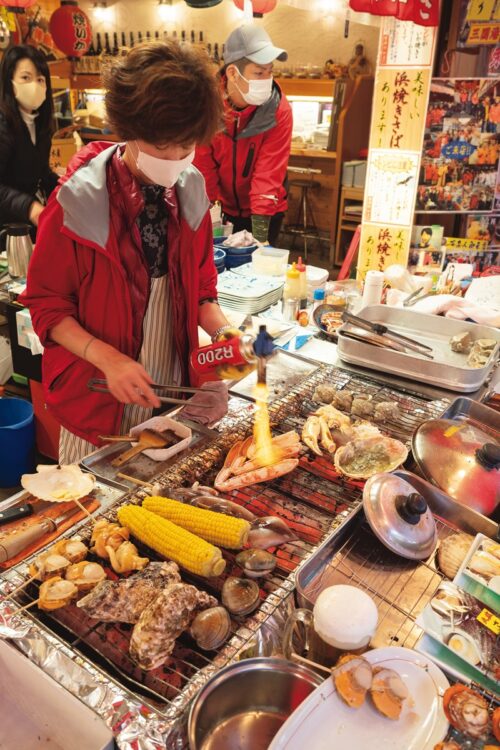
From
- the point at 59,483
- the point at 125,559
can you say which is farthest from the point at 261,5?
the point at 125,559

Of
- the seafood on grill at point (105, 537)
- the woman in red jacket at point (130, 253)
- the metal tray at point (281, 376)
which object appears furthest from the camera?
the metal tray at point (281, 376)

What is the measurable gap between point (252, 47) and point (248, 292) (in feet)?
6.63

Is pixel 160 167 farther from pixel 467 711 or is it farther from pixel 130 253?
pixel 467 711

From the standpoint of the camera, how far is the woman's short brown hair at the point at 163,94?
1932 millimetres

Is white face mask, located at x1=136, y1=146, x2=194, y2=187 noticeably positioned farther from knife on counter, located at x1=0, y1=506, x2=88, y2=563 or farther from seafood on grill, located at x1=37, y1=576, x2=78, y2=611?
seafood on grill, located at x1=37, y1=576, x2=78, y2=611

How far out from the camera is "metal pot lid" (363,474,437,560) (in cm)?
190

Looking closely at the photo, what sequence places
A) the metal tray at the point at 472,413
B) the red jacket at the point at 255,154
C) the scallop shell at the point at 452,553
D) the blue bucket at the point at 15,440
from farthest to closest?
the red jacket at the point at 255,154 < the blue bucket at the point at 15,440 < the metal tray at the point at 472,413 < the scallop shell at the point at 452,553

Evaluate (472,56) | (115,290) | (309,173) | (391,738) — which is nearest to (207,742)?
(391,738)

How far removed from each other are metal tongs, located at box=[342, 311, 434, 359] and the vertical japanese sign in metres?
1.74

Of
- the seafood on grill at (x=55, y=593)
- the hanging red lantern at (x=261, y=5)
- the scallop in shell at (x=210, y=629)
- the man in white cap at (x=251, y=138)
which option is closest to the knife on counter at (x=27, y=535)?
the seafood on grill at (x=55, y=593)

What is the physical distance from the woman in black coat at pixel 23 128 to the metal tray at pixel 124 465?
121 inches

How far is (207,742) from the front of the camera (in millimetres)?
1349

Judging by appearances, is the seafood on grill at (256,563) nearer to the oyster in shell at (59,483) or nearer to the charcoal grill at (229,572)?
the charcoal grill at (229,572)

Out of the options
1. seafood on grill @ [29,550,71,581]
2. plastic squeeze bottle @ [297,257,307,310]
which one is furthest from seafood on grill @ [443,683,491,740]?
plastic squeeze bottle @ [297,257,307,310]
